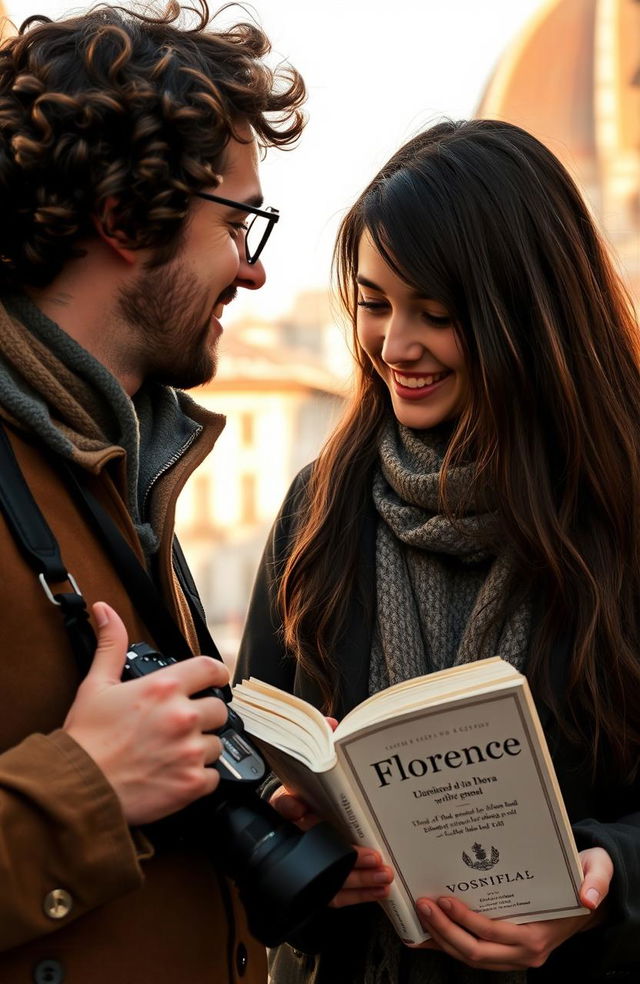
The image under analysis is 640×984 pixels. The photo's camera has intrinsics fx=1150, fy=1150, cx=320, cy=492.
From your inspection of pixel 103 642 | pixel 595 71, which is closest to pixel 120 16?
pixel 103 642

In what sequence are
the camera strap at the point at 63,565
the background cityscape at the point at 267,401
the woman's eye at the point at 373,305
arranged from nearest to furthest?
the camera strap at the point at 63,565 → the woman's eye at the point at 373,305 → the background cityscape at the point at 267,401

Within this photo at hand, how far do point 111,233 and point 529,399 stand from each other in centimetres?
72

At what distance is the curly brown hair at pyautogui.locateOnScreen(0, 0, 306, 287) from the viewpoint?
4.86ft

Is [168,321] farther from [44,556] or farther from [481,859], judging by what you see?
[481,859]

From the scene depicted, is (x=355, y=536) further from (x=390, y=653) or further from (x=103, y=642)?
(x=103, y=642)

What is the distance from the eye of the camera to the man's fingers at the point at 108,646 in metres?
1.25

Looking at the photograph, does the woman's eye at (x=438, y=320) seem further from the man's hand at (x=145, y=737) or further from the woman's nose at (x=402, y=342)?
the man's hand at (x=145, y=737)

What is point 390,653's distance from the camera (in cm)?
177

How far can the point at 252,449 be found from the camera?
830cm

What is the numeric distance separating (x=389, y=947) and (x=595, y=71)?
9.50 metres

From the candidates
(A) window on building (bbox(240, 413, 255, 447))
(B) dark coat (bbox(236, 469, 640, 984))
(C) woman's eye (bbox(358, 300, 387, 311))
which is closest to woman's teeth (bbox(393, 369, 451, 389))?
(C) woman's eye (bbox(358, 300, 387, 311))

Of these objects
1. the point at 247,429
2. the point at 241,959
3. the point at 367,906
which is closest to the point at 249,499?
the point at 247,429

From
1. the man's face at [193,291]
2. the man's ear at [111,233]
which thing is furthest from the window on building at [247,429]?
the man's ear at [111,233]

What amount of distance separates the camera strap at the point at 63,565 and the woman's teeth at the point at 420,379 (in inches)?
23.1
